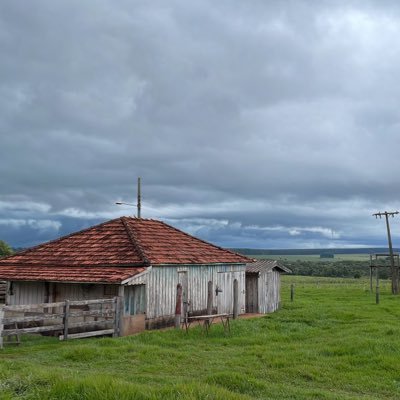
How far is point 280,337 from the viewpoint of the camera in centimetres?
1745

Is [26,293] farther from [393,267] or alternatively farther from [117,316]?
[393,267]

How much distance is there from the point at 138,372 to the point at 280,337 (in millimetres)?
6937

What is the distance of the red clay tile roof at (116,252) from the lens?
20.2 meters

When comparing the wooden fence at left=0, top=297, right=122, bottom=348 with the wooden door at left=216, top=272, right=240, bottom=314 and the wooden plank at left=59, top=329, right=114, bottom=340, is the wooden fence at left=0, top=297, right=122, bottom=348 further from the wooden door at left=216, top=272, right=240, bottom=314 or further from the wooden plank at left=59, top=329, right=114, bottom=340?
the wooden door at left=216, top=272, right=240, bottom=314

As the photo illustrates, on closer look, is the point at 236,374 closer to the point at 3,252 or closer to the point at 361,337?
the point at 361,337

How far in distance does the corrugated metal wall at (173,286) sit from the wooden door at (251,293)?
274cm

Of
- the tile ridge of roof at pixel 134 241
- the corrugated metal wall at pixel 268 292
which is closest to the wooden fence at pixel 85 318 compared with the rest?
the tile ridge of roof at pixel 134 241

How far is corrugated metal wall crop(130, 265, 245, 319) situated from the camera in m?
20.1

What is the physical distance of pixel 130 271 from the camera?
61.9 ft

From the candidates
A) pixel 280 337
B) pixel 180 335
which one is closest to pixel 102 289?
pixel 180 335

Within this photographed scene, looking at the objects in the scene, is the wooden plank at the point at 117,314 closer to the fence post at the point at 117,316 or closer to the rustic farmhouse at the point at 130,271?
the fence post at the point at 117,316

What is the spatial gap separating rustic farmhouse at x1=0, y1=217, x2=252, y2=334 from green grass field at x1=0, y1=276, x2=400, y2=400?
83.9 inches

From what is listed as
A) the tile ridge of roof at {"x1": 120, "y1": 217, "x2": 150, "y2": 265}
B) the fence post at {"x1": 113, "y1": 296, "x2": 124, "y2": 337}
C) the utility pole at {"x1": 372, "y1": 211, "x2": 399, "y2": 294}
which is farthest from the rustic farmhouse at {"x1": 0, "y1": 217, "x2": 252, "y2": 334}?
the utility pole at {"x1": 372, "y1": 211, "x2": 399, "y2": 294}

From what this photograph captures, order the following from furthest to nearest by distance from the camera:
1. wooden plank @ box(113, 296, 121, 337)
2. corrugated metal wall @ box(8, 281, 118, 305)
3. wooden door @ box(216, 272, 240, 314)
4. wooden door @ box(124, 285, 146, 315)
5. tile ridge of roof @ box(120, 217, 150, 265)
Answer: wooden door @ box(216, 272, 240, 314)
tile ridge of roof @ box(120, 217, 150, 265)
corrugated metal wall @ box(8, 281, 118, 305)
wooden door @ box(124, 285, 146, 315)
wooden plank @ box(113, 296, 121, 337)
